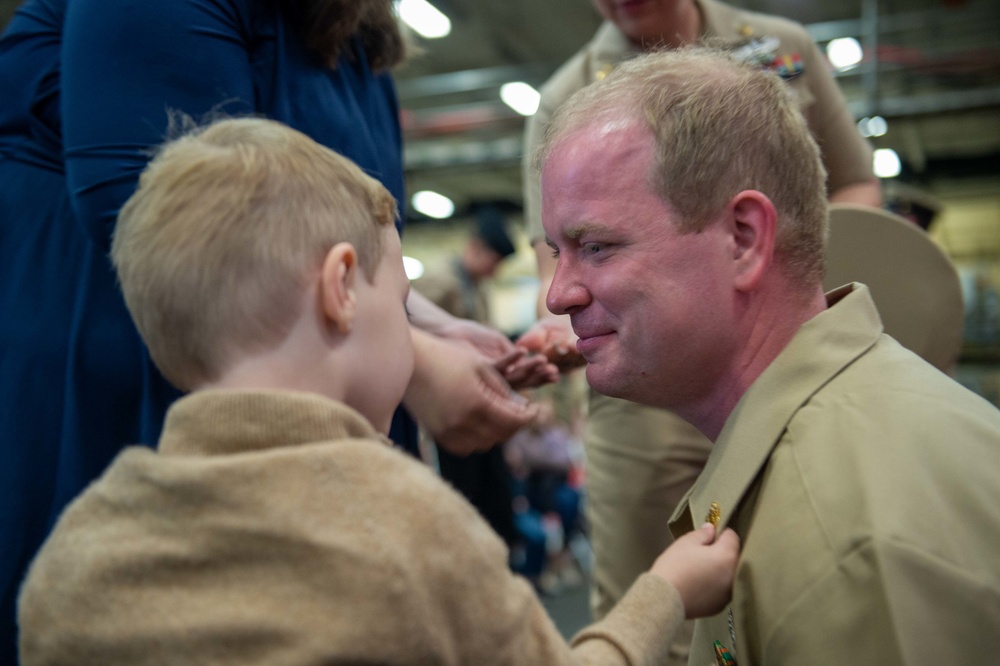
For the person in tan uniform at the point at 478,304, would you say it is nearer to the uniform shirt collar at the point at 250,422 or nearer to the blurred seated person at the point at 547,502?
the blurred seated person at the point at 547,502

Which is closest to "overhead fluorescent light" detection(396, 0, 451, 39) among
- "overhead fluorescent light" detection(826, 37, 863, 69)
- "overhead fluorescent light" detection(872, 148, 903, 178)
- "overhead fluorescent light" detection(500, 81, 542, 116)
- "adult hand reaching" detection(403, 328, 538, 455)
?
"overhead fluorescent light" detection(500, 81, 542, 116)

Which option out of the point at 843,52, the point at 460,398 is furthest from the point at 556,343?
the point at 843,52

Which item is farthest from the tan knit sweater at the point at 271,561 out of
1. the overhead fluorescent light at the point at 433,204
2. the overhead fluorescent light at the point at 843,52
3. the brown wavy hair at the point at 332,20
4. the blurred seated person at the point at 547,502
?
the overhead fluorescent light at the point at 433,204

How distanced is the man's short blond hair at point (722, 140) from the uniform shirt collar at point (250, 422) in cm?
57

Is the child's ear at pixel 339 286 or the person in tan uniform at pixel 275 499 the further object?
the child's ear at pixel 339 286

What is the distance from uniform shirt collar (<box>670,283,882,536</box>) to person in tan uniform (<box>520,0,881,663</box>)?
2.86 ft

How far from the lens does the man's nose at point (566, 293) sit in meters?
1.26

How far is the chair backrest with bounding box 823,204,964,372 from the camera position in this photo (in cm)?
170

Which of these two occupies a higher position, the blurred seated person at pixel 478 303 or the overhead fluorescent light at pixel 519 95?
the overhead fluorescent light at pixel 519 95

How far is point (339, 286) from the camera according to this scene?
1001 mm

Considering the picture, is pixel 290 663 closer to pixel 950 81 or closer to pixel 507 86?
pixel 507 86

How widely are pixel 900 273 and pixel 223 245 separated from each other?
52.5 inches

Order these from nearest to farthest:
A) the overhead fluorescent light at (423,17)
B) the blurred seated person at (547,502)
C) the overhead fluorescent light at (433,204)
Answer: the blurred seated person at (547,502)
the overhead fluorescent light at (423,17)
the overhead fluorescent light at (433,204)

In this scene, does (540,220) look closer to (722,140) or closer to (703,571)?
(722,140)
